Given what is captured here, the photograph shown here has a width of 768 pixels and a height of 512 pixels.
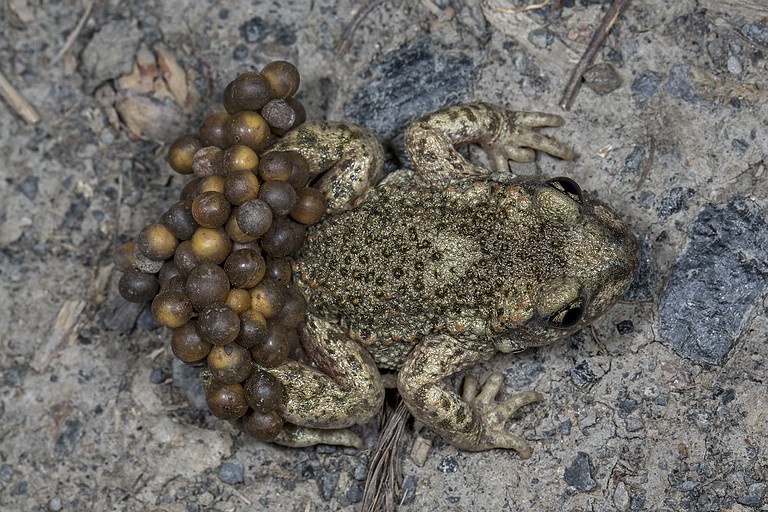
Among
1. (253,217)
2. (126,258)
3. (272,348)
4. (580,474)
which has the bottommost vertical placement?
(580,474)

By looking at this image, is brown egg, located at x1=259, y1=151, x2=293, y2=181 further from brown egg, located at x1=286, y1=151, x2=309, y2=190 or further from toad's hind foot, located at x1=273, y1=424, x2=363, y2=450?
toad's hind foot, located at x1=273, y1=424, x2=363, y2=450

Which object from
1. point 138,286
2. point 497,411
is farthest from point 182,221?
point 497,411

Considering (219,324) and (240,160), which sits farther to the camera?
(240,160)

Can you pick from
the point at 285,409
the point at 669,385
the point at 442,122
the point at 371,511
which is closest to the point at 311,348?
the point at 285,409

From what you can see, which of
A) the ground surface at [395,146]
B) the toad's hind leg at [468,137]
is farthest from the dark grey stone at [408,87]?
the toad's hind leg at [468,137]

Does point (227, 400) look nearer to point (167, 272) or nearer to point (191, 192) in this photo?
point (167, 272)

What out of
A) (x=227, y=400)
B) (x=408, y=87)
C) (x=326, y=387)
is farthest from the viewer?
(x=408, y=87)
